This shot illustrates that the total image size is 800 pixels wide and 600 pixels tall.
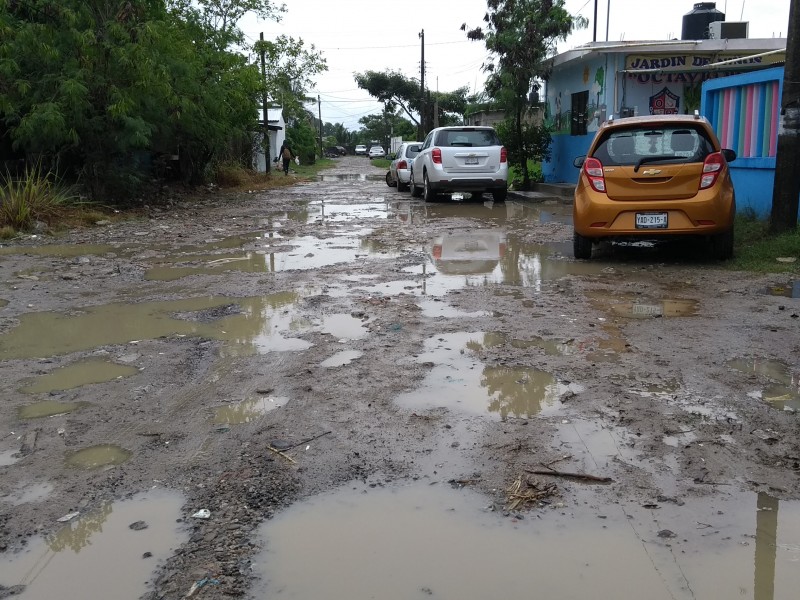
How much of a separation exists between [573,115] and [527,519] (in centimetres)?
2000

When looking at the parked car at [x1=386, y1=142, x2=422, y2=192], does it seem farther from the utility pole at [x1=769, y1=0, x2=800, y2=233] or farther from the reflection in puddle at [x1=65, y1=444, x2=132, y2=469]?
the reflection in puddle at [x1=65, y1=444, x2=132, y2=469]

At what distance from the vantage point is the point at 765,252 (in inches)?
348

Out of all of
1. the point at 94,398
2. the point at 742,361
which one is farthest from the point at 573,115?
the point at 94,398

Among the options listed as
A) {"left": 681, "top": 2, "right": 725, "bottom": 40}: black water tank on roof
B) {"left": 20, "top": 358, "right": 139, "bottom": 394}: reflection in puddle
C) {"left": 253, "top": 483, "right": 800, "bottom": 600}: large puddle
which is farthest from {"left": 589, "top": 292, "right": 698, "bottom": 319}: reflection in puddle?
{"left": 681, "top": 2, "right": 725, "bottom": 40}: black water tank on roof

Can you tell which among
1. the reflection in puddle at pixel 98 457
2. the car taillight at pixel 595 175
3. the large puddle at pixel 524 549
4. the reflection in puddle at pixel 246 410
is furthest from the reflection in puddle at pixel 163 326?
the car taillight at pixel 595 175

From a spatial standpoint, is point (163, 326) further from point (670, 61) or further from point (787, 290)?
point (670, 61)

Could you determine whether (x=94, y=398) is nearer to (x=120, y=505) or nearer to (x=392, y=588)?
Result: (x=120, y=505)

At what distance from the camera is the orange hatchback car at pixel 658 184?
27.5ft

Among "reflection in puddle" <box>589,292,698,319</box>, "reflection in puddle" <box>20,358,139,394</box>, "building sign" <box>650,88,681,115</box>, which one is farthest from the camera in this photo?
"building sign" <box>650,88,681,115</box>

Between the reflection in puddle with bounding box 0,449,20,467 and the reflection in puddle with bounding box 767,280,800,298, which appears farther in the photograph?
the reflection in puddle with bounding box 767,280,800,298

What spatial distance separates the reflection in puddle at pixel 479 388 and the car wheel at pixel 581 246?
4230 millimetres

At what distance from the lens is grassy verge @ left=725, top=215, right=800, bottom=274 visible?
328 inches

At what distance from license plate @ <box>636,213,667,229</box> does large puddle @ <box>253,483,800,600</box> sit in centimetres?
562

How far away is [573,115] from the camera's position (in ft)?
71.2
